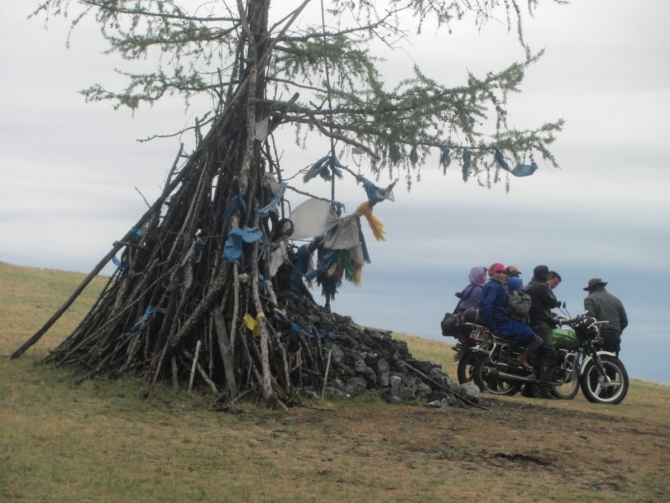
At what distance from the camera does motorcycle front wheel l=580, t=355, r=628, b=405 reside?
36.0 feet

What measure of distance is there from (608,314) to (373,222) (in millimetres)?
4097

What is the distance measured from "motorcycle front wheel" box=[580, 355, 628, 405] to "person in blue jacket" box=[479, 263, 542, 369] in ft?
3.25

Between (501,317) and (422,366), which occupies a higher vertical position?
(501,317)

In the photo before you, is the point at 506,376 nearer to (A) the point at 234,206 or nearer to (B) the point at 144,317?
(A) the point at 234,206

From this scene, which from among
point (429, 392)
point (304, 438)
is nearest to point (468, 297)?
point (429, 392)

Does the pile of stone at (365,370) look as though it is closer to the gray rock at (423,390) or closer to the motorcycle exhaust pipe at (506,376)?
the gray rock at (423,390)

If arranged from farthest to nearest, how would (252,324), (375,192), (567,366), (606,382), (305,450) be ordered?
(567,366) < (606,382) < (375,192) < (252,324) < (305,450)

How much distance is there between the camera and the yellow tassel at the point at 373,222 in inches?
408

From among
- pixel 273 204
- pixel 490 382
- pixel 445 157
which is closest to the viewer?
pixel 445 157

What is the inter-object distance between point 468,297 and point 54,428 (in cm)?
676

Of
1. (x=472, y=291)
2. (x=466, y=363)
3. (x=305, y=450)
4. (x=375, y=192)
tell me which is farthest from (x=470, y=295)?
(x=305, y=450)

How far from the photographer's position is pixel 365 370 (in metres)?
9.44

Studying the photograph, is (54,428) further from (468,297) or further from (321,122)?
(468,297)

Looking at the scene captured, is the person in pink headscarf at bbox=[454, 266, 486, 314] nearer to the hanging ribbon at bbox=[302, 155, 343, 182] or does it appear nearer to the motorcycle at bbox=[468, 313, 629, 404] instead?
the motorcycle at bbox=[468, 313, 629, 404]
